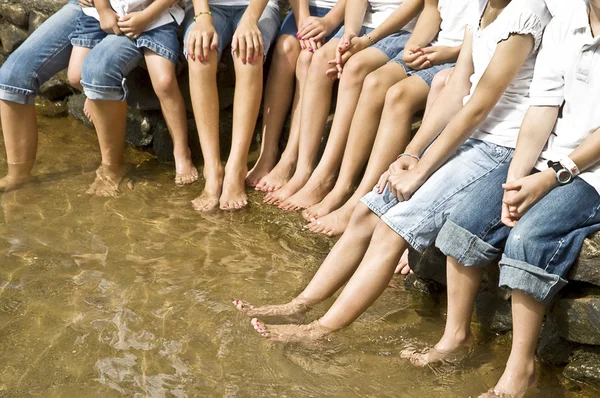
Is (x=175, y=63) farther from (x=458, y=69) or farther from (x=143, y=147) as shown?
(x=458, y=69)

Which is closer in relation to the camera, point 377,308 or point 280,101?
point 377,308

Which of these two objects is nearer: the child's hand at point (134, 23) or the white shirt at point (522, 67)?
the white shirt at point (522, 67)

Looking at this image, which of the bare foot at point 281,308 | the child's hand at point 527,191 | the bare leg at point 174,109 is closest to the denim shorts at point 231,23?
the bare leg at point 174,109

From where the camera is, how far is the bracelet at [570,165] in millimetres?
3172

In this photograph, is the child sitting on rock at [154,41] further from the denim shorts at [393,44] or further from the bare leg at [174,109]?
the denim shorts at [393,44]

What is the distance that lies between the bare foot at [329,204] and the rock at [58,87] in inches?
94.1

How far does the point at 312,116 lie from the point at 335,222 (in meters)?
0.69

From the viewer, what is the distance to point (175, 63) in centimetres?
516

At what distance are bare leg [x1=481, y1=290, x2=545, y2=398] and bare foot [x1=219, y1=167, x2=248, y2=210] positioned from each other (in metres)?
2.04

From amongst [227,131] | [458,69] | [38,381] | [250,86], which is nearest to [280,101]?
[250,86]

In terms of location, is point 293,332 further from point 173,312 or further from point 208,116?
point 208,116

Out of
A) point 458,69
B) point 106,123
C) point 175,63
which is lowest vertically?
point 106,123

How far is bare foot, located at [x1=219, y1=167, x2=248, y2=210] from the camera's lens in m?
4.84

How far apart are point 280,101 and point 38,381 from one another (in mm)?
2463
